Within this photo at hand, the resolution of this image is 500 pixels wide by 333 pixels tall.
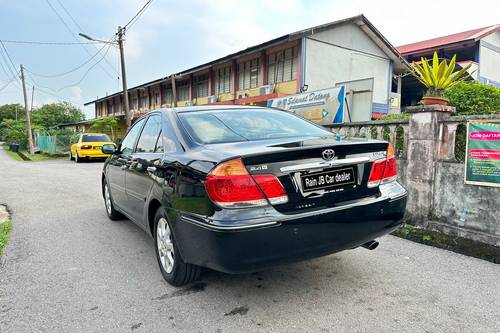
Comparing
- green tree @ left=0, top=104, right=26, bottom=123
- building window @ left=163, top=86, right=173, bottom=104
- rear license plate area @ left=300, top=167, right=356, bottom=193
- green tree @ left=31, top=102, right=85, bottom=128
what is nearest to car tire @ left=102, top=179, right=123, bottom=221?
rear license plate area @ left=300, top=167, right=356, bottom=193

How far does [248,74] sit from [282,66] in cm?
307

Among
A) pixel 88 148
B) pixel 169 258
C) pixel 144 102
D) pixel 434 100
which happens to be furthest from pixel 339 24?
pixel 144 102

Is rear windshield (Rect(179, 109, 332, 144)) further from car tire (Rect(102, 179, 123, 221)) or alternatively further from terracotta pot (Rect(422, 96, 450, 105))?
car tire (Rect(102, 179, 123, 221))

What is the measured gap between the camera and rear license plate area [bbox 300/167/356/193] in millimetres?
2463

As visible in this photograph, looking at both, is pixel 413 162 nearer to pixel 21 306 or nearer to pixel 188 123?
pixel 188 123

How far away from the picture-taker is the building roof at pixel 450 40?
2203 centimetres

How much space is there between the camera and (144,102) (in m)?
35.4

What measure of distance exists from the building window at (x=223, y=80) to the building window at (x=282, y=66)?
413 centimetres

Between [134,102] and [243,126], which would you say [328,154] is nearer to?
[243,126]

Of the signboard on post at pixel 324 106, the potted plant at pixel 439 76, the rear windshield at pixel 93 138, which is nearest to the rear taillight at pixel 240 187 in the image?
the potted plant at pixel 439 76

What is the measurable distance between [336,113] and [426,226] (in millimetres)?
4528

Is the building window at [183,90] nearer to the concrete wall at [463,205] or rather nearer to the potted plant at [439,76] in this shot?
the potted plant at [439,76]

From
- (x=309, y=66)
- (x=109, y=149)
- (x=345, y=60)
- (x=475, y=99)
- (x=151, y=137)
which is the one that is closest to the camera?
(x=151, y=137)

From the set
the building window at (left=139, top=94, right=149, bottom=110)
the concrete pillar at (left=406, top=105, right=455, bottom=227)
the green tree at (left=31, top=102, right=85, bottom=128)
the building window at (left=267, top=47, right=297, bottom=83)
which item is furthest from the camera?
the green tree at (left=31, top=102, right=85, bottom=128)
